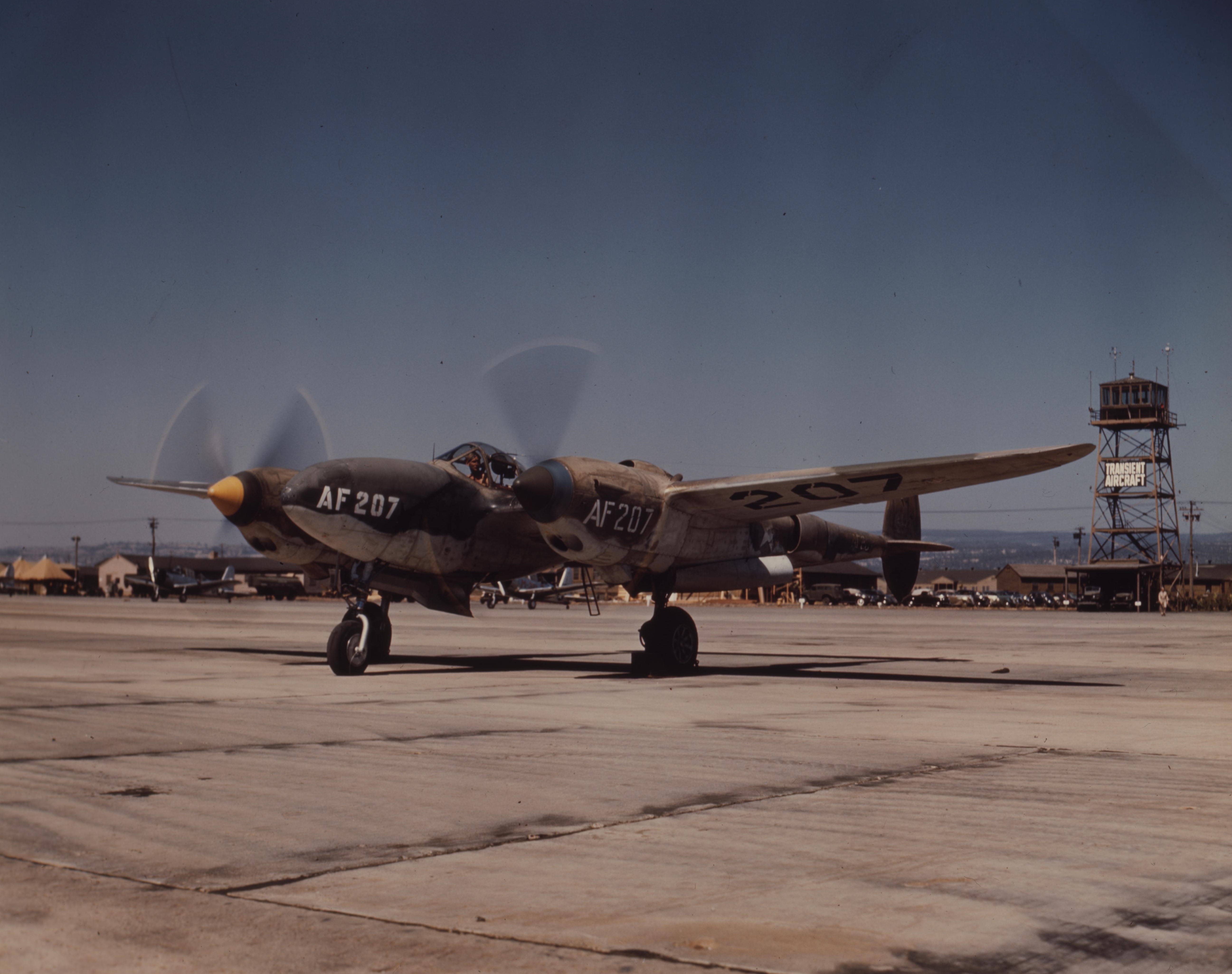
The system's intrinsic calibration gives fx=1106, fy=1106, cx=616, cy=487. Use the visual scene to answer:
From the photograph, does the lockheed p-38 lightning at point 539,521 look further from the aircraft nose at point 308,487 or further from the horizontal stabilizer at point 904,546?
the horizontal stabilizer at point 904,546

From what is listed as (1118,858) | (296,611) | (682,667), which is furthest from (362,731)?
(296,611)

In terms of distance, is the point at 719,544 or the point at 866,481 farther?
the point at 719,544

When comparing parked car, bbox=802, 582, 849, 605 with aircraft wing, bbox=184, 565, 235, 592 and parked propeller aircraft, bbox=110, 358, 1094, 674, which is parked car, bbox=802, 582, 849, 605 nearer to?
aircraft wing, bbox=184, 565, 235, 592

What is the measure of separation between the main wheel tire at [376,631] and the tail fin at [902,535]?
11676 millimetres

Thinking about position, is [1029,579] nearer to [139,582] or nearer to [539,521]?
[139,582]

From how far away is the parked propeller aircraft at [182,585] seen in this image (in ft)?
278

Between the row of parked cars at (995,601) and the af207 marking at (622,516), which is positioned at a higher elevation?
the af207 marking at (622,516)

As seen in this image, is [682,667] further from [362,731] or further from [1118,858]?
[1118,858]

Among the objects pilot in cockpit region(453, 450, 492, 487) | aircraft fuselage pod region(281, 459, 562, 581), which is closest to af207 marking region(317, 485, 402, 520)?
aircraft fuselage pod region(281, 459, 562, 581)

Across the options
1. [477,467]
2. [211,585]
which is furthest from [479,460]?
[211,585]

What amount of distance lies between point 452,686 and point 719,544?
566cm

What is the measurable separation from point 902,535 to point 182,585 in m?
78.4

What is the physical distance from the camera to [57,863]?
5.42 m

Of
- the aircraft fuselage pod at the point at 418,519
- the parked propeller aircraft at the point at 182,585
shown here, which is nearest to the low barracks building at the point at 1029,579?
the parked propeller aircraft at the point at 182,585
